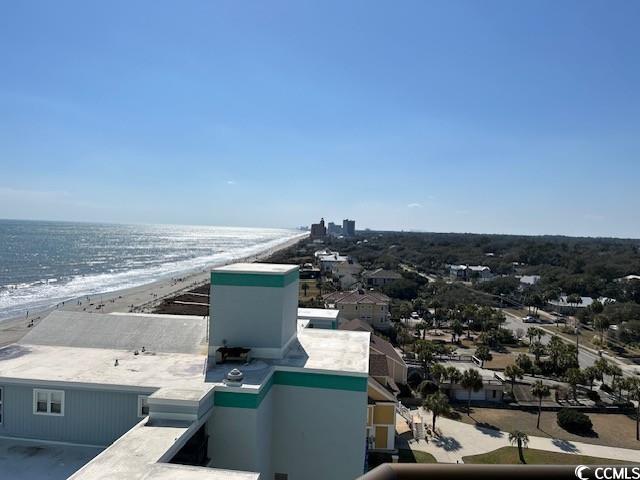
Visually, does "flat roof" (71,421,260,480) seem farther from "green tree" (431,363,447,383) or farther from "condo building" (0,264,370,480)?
"green tree" (431,363,447,383)

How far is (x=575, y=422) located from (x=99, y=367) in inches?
1137

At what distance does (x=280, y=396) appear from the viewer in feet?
43.9

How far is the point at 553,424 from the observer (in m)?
29.9

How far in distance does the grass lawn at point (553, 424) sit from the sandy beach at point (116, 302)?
41126 mm

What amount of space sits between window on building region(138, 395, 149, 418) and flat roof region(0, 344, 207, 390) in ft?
0.90

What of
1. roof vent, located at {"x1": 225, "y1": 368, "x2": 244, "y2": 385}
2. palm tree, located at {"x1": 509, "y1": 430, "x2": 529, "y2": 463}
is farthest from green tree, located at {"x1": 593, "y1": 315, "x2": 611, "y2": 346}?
roof vent, located at {"x1": 225, "y1": 368, "x2": 244, "y2": 385}

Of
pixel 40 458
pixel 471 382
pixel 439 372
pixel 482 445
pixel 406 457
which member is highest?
pixel 40 458

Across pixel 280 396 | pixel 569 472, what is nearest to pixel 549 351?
pixel 280 396

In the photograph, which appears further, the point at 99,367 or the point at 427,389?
the point at 427,389

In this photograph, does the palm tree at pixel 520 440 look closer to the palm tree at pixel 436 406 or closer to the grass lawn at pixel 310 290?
the palm tree at pixel 436 406

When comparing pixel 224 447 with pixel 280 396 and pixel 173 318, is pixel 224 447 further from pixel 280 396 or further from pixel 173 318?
pixel 173 318

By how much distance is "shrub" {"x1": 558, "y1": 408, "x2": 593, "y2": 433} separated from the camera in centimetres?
2892

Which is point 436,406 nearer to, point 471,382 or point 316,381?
point 471,382

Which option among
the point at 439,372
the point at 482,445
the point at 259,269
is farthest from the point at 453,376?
the point at 259,269
